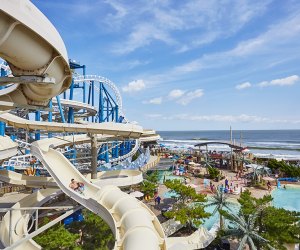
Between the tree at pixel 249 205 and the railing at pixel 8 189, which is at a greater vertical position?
the tree at pixel 249 205

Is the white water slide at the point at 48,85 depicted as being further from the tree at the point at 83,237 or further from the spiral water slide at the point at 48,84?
the tree at the point at 83,237

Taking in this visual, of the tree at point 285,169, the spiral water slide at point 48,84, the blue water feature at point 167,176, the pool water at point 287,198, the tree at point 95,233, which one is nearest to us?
the spiral water slide at point 48,84

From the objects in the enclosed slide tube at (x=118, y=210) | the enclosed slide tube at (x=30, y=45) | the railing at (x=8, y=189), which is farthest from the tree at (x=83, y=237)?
the railing at (x=8, y=189)

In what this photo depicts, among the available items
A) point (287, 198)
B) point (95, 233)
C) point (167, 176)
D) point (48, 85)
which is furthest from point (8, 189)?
point (287, 198)

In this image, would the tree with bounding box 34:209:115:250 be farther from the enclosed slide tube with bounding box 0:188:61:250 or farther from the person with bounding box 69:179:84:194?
the person with bounding box 69:179:84:194

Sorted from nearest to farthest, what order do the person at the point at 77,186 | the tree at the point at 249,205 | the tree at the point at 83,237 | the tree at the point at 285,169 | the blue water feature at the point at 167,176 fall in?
the tree at the point at 83,237
the person at the point at 77,186
the tree at the point at 249,205
the tree at the point at 285,169
the blue water feature at the point at 167,176

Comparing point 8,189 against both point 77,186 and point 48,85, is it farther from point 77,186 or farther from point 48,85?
point 48,85

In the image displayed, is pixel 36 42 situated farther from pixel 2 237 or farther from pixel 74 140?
pixel 74 140
